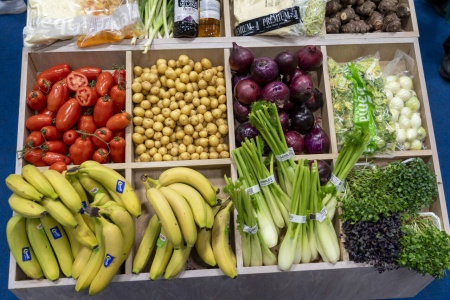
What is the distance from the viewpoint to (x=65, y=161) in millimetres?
2045

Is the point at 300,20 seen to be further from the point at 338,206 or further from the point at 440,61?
the point at 440,61

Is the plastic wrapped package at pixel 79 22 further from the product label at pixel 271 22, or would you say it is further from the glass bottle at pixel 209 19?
the product label at pixel 271 22

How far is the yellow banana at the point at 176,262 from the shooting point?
1.78 metres

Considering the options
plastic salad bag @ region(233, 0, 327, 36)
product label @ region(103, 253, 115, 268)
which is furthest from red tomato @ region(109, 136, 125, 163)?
plastic salad bag @ region(233, 0, 327, 36)

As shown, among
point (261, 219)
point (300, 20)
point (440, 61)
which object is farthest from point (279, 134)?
point (440, 61)

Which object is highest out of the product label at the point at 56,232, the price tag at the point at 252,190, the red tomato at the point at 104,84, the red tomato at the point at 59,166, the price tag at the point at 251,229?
the red tomato at the point at 104,84

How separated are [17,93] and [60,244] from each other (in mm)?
1633

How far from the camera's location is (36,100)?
6.89 feet

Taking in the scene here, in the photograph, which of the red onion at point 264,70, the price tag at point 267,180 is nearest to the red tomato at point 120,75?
the red onion at point 264,70

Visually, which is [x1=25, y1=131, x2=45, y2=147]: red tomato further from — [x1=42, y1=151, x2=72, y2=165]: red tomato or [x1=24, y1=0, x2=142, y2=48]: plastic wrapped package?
[x1=24, y1=0, x2=142, y2=48]: plastic wrapped package

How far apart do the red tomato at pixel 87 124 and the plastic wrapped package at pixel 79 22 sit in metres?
0.40

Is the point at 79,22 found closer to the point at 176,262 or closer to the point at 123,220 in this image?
the point at 123,220

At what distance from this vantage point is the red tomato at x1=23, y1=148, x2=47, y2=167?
6.56ft

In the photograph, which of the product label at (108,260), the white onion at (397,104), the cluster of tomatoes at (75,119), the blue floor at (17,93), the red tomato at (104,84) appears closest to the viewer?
the product label at (108,260)
